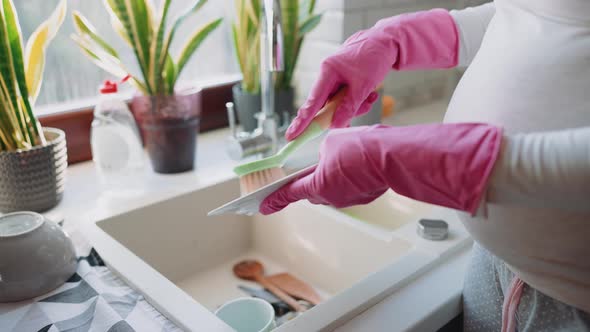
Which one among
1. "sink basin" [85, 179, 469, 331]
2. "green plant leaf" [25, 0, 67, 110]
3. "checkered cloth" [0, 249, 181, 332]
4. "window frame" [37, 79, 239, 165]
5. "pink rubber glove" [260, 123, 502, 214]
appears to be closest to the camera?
"pink rubber glove" [260, 123, 502, 214]

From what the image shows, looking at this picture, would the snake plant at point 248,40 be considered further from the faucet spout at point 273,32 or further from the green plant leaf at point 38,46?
the green plant leaf at point 38,46

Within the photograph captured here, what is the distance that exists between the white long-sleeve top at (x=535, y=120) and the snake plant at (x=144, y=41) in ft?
1.87

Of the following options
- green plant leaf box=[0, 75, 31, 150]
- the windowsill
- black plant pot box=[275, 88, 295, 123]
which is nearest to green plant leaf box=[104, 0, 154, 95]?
the windowsill

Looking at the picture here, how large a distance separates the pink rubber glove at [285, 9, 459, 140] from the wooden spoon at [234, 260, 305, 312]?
1.19 feet

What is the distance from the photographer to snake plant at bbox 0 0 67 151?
78cm

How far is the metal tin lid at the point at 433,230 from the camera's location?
0.80 metres

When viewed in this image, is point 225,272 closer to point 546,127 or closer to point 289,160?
point 289,160

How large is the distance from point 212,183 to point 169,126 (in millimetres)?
137

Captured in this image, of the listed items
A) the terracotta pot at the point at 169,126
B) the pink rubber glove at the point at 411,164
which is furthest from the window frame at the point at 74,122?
the pink rubber glove at the point at 411,164

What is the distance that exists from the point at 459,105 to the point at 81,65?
82 centimetres

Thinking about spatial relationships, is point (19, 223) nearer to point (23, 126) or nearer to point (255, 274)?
point (23, 126)

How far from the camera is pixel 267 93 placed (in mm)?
992

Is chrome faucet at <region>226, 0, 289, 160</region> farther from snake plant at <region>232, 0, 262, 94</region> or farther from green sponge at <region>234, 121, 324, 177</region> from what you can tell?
green sponge at <region>234, 121, 324, 177</region>

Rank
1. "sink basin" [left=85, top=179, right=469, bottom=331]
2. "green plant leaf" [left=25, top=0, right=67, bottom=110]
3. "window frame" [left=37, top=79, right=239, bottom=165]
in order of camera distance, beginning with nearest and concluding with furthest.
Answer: "sink basin" [left=85, top=179, right=469, bottom=331] < "green plant leaf" [left=25, top=0, right=67, bottom=110] < "window frame" [left=37, top=79, right=239, bottom=165]
